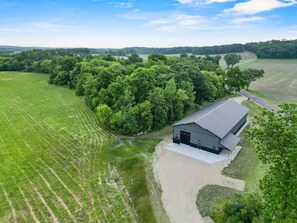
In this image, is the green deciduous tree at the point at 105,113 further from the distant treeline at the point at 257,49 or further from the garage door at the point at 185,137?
the distant treeline at the point at 257,49

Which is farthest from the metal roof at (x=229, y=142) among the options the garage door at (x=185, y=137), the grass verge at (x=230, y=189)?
the garage door at (x=185, y=137)

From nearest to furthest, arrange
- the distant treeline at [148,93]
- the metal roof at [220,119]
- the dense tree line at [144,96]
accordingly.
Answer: the metal roof at [220,119] < the dense tree line at [144,96] < the distant treeline at [148,93]

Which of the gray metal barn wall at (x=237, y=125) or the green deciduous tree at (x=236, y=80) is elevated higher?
the green deciduous tree at (x=236, y=80)

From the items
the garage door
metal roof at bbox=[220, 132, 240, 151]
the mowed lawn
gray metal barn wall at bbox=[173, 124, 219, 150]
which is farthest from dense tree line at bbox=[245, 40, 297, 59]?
the mowed lawn

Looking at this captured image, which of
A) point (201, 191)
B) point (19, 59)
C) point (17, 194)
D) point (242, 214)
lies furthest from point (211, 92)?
A: point (19, 59)

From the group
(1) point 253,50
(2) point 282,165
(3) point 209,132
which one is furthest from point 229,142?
(1) point 253,50

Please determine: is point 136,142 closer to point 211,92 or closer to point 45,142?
point 45,142
